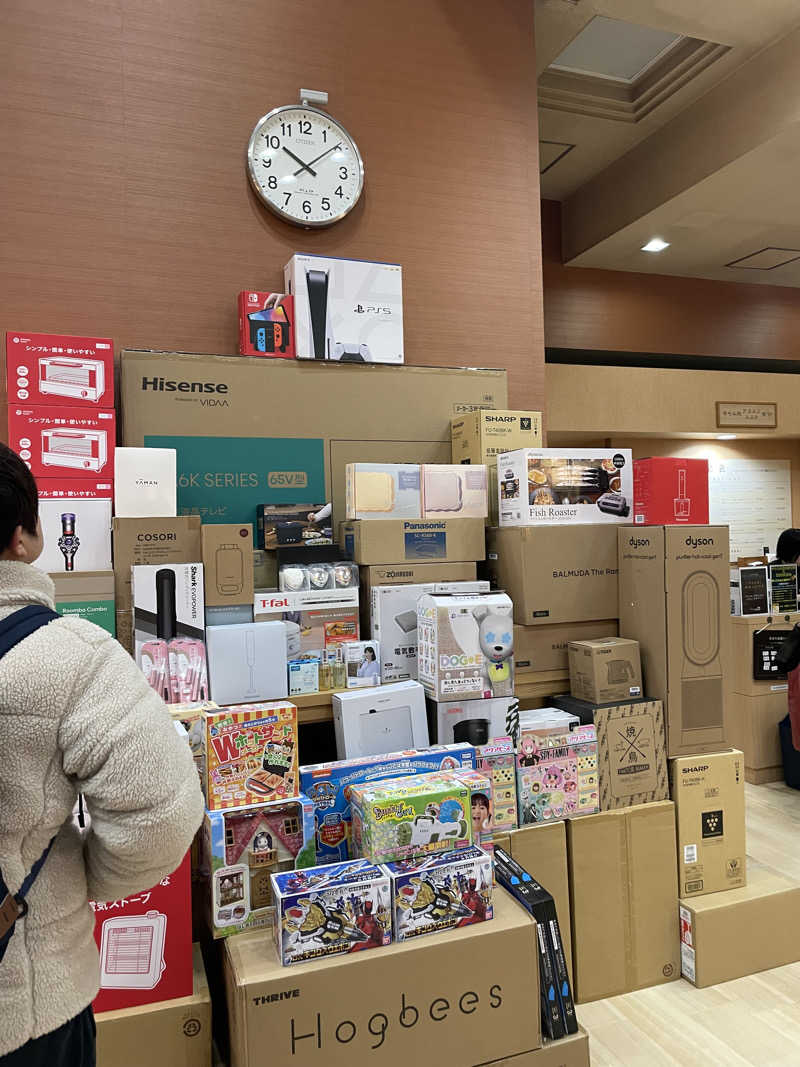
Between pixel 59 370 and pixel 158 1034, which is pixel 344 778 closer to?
pixel 158 1034

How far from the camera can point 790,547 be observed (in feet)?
14.1

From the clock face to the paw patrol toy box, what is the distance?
1520 millimetres

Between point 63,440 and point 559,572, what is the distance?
5.27 feet

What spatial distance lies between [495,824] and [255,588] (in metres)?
1.05

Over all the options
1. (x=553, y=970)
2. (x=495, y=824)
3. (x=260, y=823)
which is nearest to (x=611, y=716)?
(x=495, y=824)

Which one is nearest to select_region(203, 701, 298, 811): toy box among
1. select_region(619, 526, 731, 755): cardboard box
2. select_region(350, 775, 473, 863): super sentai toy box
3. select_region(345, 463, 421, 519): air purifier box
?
select_region(350, 775, 473, 863): super sentai toy box

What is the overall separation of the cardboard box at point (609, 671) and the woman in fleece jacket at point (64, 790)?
5.53ft

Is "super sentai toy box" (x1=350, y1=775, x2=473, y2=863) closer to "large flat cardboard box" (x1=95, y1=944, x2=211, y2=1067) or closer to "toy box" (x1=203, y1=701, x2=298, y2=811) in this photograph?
"toy box" (x1=203, y1=701, x2=298, y2=811)

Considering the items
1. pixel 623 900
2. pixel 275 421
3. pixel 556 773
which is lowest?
pixel 623 900

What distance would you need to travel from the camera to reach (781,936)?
2.49 metres

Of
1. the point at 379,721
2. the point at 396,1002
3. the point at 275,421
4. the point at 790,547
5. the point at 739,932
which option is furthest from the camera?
the point at 790,547

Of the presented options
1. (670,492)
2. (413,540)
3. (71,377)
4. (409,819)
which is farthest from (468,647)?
(71,377)

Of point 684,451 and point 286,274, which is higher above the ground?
point 286,274

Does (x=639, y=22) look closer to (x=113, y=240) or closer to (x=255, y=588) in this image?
(x=113, y=240)
